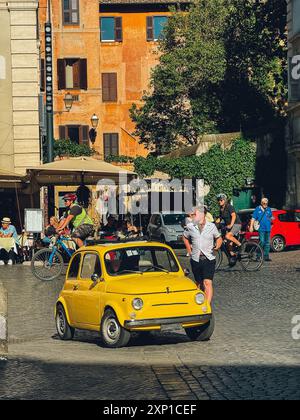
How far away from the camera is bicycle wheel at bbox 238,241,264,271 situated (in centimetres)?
2814

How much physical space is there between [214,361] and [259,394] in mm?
2724

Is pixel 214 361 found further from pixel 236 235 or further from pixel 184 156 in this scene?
pixel 184 156

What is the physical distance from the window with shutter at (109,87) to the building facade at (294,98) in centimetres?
2937

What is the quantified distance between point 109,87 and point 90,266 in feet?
186

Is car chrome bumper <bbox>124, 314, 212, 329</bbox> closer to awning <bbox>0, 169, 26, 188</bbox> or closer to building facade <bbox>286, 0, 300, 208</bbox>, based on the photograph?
awning <bbox>0, 169, 26, 188</bbox>

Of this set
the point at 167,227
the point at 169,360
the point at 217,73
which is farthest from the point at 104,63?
the point at 169,360

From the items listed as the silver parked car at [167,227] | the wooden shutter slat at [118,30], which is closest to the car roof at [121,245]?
the silver parked car at [167,227]

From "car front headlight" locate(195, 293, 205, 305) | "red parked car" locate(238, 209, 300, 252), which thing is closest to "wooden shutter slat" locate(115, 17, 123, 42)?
"red parked car" locate(238, 209, 300, 252)

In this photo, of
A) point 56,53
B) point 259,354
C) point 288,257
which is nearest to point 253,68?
point 56,53

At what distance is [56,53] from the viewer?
224ft

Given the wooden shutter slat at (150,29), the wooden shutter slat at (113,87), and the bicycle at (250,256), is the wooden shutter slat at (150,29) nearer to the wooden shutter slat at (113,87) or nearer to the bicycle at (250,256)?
the wooden shutter slat at (113,87)

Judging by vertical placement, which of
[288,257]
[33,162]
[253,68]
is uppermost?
[253,68]

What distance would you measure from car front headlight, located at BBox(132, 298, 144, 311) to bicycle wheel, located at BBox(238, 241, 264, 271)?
13199 mm

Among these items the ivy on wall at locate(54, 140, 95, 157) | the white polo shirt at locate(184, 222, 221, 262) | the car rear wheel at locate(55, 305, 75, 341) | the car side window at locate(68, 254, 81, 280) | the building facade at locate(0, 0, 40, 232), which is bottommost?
the car rear wheel at locate(55, 305, 75, 341)
